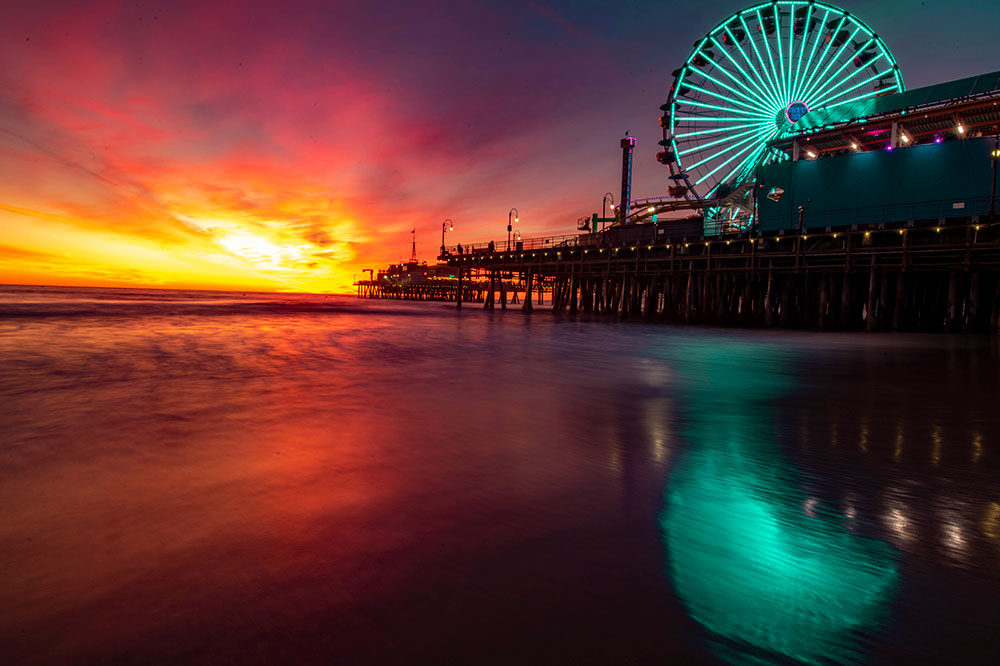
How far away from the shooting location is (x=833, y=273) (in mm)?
31609

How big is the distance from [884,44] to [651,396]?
55020mm

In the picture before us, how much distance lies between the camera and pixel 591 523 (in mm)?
3951

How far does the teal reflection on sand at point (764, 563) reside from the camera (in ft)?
8.44

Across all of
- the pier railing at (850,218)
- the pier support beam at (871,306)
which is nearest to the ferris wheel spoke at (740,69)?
the pier railing at (850,218)

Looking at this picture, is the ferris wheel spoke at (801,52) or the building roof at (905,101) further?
the ferris wheel spoke at (801,52)

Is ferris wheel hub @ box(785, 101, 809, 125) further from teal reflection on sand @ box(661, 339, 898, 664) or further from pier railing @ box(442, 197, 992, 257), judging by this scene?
teal reflection on sand @ box(661, 339, 898, 664)

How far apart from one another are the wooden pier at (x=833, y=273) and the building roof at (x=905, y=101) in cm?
1103

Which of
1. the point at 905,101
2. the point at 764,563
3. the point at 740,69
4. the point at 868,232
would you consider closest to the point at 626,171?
the point at 740,69

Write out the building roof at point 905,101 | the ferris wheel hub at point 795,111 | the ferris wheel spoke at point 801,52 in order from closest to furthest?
the building roof at point 905,101
the ferris wheel hub at point 795,111
the ferris wheel spoke at point 801,52

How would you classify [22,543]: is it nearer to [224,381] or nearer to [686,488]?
[686,488]

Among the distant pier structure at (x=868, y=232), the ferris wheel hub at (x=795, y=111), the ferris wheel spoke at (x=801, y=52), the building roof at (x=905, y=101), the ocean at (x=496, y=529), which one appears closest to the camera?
the ocean at (x=496, y=529)

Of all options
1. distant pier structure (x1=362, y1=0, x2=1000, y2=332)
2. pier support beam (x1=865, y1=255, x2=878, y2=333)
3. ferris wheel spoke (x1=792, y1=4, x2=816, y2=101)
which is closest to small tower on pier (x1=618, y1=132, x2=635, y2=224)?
distant pier structure (x1=362, y1=0, x2=1000, y2=332)

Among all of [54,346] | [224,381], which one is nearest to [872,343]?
[224,381]

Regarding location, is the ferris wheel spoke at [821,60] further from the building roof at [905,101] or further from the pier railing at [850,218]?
the pier railing at [850,218]
